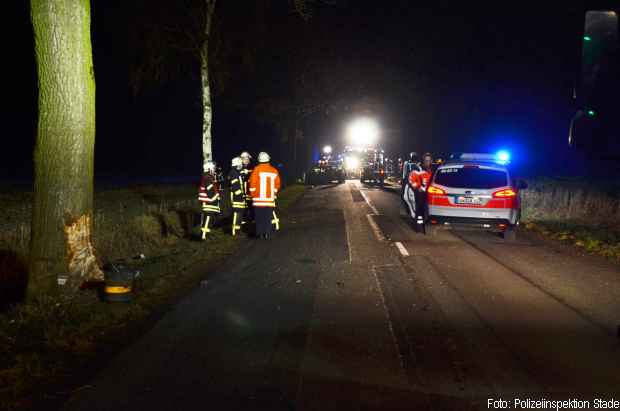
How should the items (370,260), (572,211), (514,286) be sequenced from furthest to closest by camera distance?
(572,211)
(370,260)
(514,286)

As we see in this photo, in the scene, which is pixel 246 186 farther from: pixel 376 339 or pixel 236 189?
pixel 376 339

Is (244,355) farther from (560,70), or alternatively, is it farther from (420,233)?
(560,70)

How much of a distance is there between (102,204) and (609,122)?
17353mm

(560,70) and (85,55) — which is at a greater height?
(560,70)

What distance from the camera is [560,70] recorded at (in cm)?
3675

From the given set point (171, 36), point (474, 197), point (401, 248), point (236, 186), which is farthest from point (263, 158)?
point (171, 36)

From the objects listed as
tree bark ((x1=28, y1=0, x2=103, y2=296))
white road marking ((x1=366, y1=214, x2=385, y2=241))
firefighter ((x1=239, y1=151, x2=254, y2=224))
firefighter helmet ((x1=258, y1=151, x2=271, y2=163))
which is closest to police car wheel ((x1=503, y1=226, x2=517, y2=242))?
white road marking ((x1=366, y1=214, x2=385, y2=241))

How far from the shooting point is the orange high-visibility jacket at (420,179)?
1446cm

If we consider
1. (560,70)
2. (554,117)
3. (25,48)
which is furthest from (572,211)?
(25,48)

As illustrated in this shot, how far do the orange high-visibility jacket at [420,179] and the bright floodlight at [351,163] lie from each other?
25832mm

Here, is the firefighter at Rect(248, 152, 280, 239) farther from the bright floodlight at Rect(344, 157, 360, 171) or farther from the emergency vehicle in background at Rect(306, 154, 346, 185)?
the bright floodlight at Rect(344, 157, 360, 171)

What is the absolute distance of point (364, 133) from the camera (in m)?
41.3

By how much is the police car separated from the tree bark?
8301 millimetres

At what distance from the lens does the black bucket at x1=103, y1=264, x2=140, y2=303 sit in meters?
7.06
